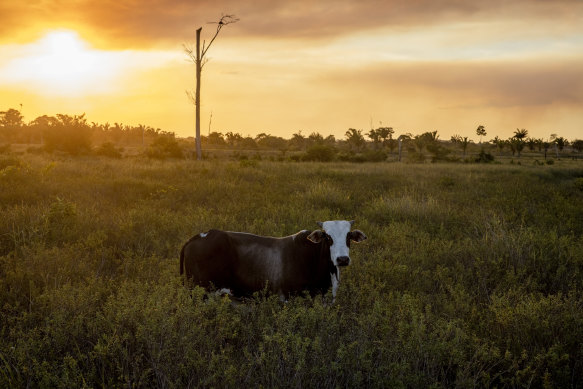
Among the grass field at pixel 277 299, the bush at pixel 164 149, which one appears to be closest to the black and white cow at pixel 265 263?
the grass field at pixel 277 299

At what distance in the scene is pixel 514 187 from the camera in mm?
15664

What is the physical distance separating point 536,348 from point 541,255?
339cm

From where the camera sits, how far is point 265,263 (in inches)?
217

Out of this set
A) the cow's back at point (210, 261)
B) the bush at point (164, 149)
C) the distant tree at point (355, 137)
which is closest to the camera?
the cow's back at point (210, 261)

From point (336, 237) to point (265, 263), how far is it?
110 centimetres

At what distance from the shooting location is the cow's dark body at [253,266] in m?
5.39

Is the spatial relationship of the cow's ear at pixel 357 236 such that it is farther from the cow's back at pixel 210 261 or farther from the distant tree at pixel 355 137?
the distant tree at pixel 355 137

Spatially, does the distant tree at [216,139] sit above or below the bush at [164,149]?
above

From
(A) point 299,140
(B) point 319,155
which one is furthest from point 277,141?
(B) point 319,155

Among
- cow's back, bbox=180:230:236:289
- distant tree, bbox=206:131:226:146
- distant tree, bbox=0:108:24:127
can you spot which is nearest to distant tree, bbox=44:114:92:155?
cow's back, bbox=180:230:236:289

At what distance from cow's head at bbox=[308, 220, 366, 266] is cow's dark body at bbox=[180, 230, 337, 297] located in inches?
6.8

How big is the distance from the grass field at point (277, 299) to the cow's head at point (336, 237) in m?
0.65

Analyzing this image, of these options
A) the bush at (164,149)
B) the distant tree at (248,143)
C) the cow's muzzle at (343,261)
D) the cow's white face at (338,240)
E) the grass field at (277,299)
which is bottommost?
the grass field at (277,299)

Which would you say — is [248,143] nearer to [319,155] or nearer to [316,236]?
[319,155]
